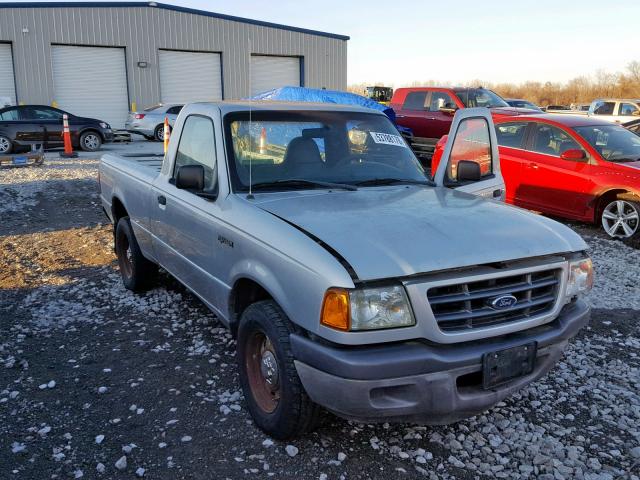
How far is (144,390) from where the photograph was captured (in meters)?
3.82

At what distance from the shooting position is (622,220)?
790 cm

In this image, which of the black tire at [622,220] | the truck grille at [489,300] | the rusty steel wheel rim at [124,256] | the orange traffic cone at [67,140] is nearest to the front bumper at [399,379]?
the truck grille at [489,300]

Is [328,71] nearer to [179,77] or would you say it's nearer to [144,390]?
[179,77]

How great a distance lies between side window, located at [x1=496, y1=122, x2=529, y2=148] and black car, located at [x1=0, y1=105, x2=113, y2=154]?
1358cm

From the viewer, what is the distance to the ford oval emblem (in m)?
2.83

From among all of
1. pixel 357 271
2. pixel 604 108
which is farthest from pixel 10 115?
pixel 604 108

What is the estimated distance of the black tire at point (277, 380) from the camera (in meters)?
2.92

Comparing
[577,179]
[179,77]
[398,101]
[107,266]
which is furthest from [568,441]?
[179,77]

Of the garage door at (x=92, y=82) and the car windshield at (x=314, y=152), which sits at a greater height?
the garage door at (x=92, y=82)

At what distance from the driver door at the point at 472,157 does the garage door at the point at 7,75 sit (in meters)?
23.8

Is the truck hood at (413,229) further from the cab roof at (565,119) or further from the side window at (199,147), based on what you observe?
the cab roof at (565,119)

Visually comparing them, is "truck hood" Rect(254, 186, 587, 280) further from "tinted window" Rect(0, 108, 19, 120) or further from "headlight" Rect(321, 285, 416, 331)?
"tinted window" Rect(0, 108, 19, 120)

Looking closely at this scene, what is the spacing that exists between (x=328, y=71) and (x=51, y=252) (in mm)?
26905

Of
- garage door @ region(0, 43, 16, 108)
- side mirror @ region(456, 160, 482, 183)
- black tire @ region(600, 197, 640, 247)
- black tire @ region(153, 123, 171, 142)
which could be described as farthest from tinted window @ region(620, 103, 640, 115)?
garage door @ region(0, 43, 16, 108)
